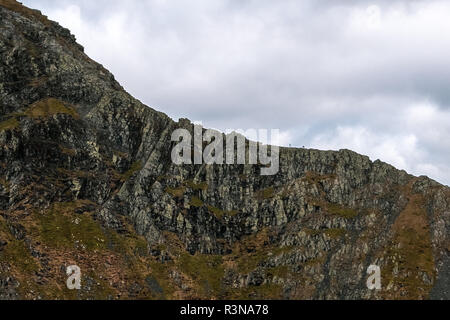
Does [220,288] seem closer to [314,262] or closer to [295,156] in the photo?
[314,262]

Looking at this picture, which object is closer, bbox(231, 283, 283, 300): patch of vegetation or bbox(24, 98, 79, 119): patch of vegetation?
bbox(231, 283, 283, 300): patch of vegetation

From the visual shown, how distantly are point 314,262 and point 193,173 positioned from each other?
60.7m

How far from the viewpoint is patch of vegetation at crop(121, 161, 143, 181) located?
17982 cm

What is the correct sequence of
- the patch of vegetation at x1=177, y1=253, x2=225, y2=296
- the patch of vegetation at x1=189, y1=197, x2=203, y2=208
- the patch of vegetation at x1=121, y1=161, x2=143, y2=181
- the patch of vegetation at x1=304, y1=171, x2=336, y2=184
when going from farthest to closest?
the patch of vegetation at x1=304, y1=171, x2=336, y2=184 → the patch of vegetation at x1=121, y1=161, x2=143, y2=181 → the patch of vegetation at x1=189, y1=197, x2=203, y2=208 → the patch of vegetation at x1=177, y1=253, x2=225, y2=296

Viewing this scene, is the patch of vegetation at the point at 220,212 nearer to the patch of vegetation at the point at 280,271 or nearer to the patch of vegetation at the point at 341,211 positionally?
the patch of vegetation at the point at 280,271

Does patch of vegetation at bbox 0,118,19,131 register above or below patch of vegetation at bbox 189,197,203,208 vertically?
above

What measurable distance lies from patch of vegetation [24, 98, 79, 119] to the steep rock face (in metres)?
0.81

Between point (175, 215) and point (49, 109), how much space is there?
6651cm

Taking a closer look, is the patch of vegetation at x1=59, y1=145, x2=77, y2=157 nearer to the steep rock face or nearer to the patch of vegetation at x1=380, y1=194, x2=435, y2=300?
the steep rock face

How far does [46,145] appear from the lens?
17138 cm

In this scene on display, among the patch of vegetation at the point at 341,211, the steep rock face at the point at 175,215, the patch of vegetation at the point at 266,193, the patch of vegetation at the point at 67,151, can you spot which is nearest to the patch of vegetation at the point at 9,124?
the steep rock face at the point at 175,215

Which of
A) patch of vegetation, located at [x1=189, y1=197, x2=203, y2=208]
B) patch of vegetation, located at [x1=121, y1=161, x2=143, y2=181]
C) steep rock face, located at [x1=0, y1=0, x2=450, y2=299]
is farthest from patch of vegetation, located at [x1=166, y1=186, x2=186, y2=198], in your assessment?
patch of vegetation, located at [x1=121, y1=161, x2=143, y2=181]

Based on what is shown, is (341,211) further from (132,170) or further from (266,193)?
(132,170)

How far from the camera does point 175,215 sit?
16950 cm
